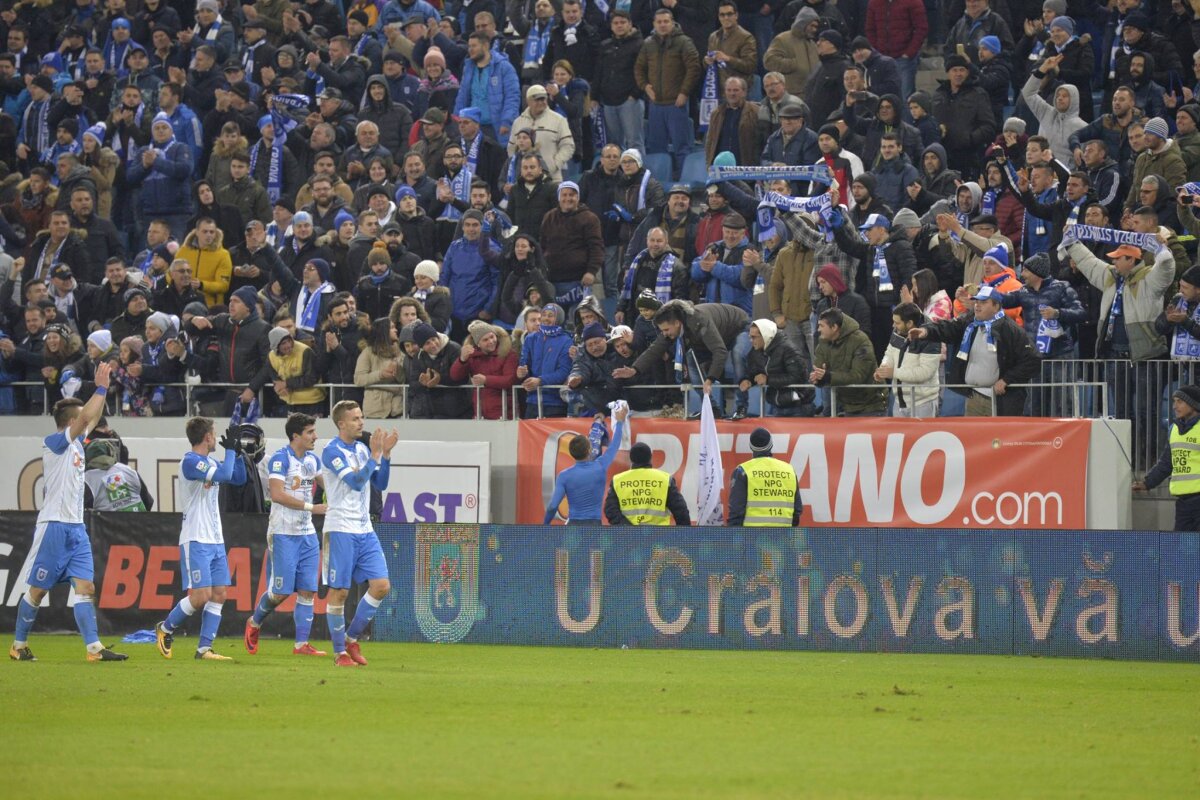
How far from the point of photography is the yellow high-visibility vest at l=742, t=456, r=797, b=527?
1788 centimetres

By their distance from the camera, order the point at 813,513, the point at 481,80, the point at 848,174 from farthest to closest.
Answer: the point at 481,80 < the point at 848,174 < the point at 813,513

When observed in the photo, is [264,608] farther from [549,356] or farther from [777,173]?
[777,173]

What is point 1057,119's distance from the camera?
20.8 metres

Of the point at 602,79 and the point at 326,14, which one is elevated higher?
the point at 326,14

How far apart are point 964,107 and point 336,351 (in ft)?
27.2

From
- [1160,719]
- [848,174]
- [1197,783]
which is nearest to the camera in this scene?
[1197,783]

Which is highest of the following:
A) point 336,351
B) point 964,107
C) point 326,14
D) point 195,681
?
point 326,14

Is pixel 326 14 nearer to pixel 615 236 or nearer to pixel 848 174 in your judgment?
pixel 615 236

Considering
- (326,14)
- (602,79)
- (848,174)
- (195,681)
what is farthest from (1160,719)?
(326,14)

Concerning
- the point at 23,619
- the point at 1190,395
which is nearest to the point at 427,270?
the point at 23,619

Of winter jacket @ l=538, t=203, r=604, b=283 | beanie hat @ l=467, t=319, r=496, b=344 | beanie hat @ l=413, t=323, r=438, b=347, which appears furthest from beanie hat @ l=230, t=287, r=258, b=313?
winter jacket @ l=538, t=203, r=604, b=283

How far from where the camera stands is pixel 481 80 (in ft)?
80.7

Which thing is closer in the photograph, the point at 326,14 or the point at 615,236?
the point at 615,236

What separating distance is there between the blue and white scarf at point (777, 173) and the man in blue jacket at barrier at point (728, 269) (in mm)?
608
